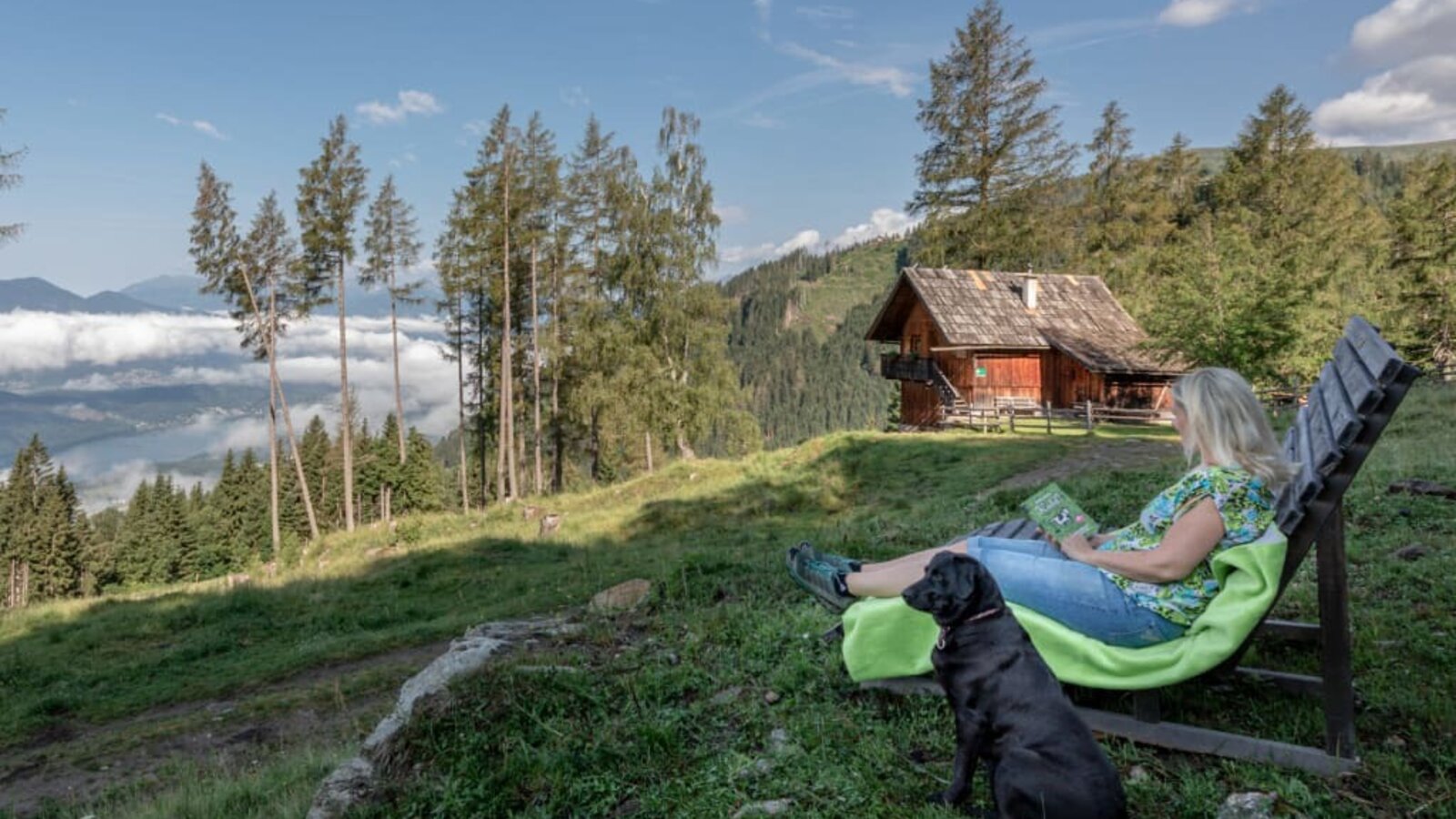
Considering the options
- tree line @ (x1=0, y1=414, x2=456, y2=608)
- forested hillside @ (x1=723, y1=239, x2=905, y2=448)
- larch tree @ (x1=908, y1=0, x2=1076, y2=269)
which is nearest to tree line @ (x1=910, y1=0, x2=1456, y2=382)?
larch tree @ (x1=908, y1=0, x2=1076, y2=269)

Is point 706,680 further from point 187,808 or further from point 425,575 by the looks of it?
point 425,575

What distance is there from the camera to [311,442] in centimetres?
5684

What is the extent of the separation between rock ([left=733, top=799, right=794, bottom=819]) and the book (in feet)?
6.31

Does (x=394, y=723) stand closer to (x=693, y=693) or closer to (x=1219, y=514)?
(x=693, y=693)

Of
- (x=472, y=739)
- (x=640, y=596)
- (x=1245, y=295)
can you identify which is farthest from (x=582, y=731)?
(x=1245, y=295)

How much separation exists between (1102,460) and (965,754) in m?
14.4

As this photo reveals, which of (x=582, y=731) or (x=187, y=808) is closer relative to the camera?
(x=582, y=731)

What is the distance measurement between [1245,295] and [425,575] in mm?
21695

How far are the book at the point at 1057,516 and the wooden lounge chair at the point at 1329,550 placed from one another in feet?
2.87

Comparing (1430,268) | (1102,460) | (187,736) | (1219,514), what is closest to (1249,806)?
(1219,514)

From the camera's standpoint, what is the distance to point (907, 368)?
29609 mm

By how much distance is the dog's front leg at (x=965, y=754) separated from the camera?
8.52ft

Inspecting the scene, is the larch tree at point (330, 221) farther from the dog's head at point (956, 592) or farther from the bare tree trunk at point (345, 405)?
the dog's head at point (956, 592)

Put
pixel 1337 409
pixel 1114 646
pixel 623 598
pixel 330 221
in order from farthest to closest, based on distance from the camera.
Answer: pixel 330 221
pixel 623 598
pixel 1114 646
pixel 1337 409
